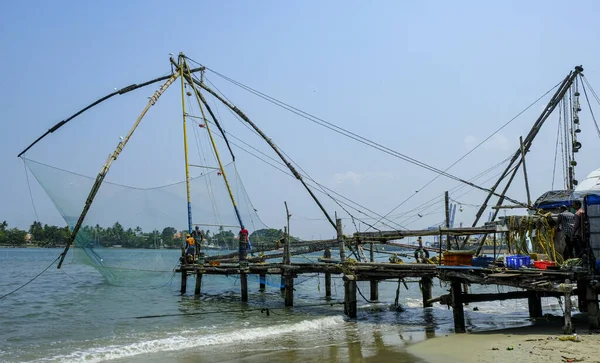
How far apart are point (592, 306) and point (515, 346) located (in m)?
2.22

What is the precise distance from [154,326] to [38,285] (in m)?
20.0


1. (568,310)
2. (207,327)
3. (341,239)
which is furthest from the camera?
(341,239)

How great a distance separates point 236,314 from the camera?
17438 millimetres

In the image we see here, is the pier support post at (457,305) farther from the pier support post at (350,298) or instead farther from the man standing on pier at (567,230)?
the pier support post at (350,298)

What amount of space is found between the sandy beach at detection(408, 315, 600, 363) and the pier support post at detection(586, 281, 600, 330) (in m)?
0.23

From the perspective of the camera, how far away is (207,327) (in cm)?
1506

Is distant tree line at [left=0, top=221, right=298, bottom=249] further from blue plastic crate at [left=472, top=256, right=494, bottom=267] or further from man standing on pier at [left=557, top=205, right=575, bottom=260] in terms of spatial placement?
man standing on pier at [left=557, top=205, right=575, bottom=260]

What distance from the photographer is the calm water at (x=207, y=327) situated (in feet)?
37.5

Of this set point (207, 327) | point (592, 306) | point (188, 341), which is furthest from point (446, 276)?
point (207, 327)

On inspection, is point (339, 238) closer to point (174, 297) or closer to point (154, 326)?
point (154, 326)

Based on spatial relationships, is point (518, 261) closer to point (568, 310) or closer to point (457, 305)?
point (568, 310)

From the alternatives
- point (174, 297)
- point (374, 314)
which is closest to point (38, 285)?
point (174, 297)

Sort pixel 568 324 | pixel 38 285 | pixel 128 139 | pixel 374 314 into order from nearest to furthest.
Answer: pixel 568 324 < pixel 374 314 < pixel 128 139 < pixel 38 285

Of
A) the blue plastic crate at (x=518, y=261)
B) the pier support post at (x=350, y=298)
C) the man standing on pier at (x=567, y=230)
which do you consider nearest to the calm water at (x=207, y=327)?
the pier support post at (x=350, y=298)
